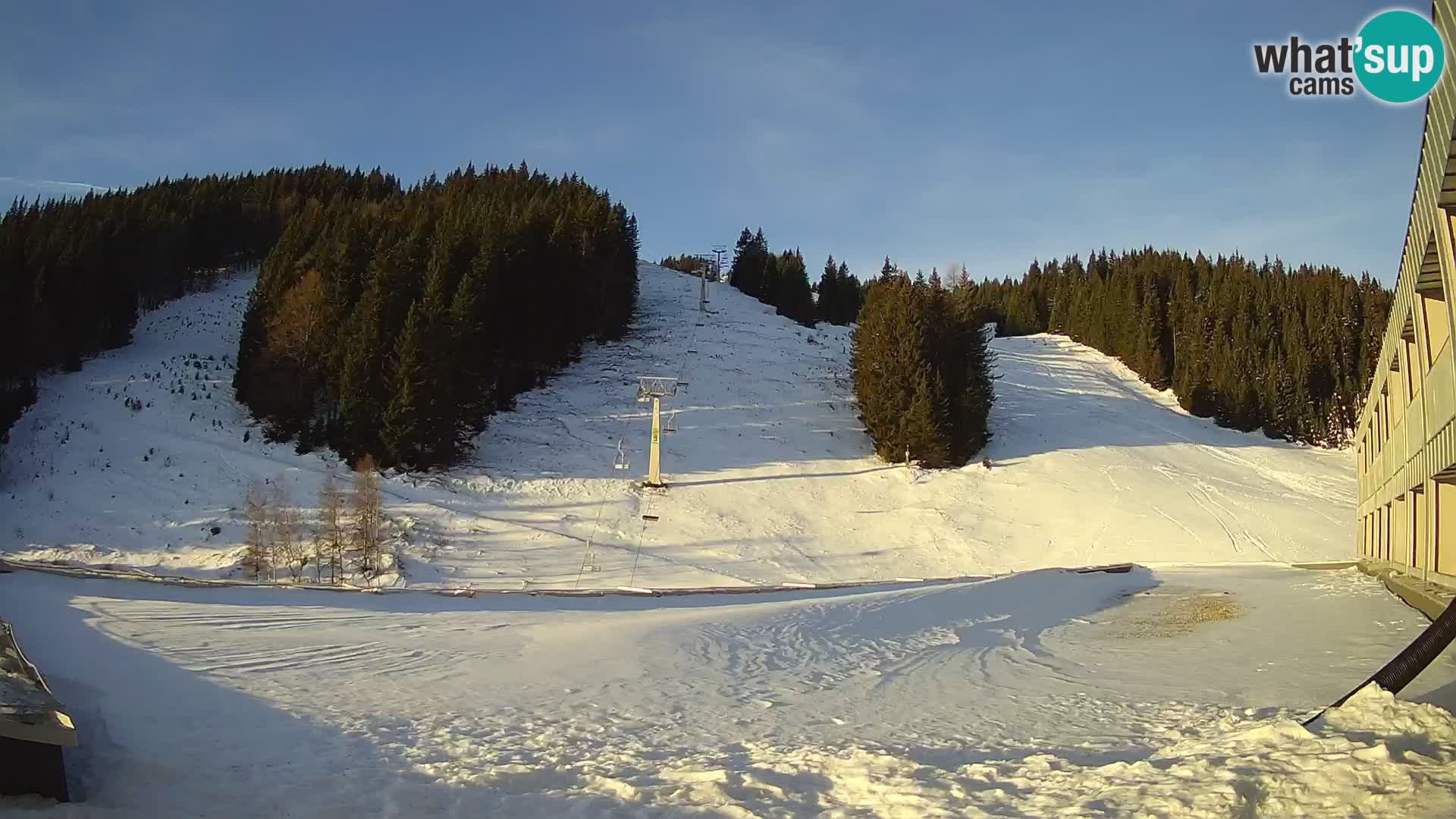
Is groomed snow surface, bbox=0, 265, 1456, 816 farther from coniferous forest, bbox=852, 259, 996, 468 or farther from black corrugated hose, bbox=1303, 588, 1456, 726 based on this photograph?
coniferous forest, bbox=852, 259, 996, 468

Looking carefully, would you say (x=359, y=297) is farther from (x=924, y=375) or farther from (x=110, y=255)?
(x=924, y=375)

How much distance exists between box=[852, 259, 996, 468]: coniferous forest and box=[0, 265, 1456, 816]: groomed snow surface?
1515 millimetres

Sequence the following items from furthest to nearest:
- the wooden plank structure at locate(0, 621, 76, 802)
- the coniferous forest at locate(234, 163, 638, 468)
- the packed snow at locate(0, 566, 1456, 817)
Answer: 1. the coniferous forest at locate(234, 163, 638, 468)
2. the packed snow at locate(0, 566, 1456, 817)
3. the wooden plank structure at locate(0, 621, 76, 802)

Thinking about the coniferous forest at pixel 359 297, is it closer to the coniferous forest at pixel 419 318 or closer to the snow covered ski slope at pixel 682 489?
the coniferous forest at pixel 419 318

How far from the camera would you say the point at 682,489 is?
31188mm

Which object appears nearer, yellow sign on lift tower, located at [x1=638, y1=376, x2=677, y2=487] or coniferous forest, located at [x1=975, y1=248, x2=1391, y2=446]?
yellow sign on lift tower, located at [x1=638, y1=376, x2=677, y2=487]

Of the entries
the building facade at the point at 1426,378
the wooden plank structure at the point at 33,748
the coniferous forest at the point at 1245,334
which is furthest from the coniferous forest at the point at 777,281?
the wooden plank structure at the point at 33,748

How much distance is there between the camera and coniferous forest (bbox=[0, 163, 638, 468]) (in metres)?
31.2

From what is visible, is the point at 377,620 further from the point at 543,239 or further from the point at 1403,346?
the point at 543,239

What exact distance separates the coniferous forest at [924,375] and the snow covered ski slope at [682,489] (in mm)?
1326

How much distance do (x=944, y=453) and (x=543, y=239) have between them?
83.9 feet

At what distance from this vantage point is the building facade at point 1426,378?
340 inches

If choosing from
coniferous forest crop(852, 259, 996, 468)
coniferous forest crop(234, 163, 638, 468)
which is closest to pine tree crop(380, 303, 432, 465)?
coniferous forest crop(234, 163, 638, 468)

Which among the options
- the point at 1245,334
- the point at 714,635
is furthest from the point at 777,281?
the point at 714,635
